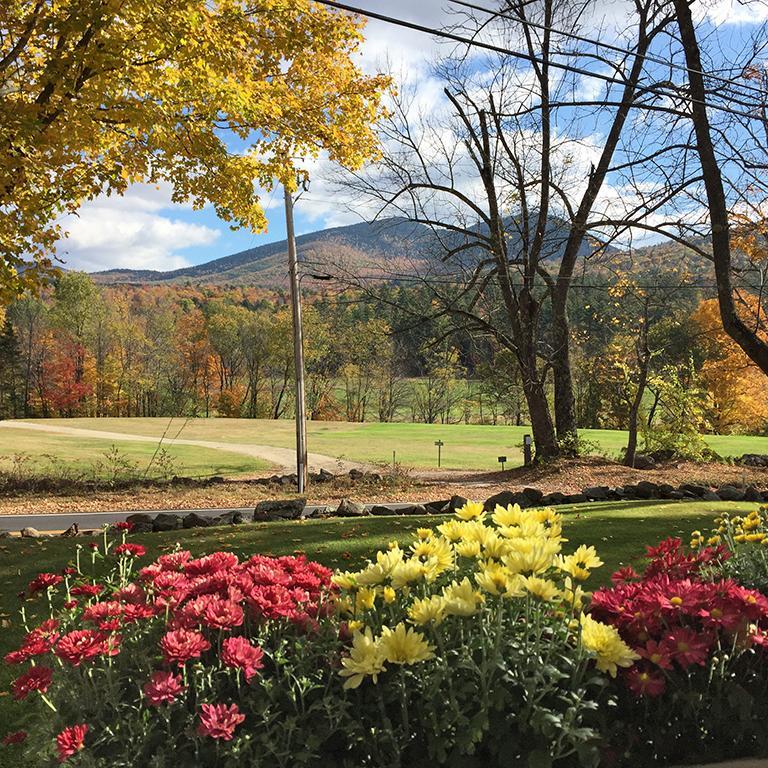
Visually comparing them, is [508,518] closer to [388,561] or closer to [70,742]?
[388,561]

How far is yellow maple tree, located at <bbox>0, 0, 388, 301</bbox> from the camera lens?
282 inches

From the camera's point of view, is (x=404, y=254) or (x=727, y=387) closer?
(x=404, y=254)

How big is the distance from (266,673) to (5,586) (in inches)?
172

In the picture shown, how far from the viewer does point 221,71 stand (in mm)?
8258

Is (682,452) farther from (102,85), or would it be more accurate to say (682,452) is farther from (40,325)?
(40,325)

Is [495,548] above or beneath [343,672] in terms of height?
above

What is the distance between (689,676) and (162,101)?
8772 millimetres

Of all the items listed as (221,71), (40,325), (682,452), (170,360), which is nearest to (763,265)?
(682,452)

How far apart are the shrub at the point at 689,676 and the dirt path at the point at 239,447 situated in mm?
15270

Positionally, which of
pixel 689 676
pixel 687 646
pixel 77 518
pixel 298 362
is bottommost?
pixel 77 518

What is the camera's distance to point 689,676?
2.21 m

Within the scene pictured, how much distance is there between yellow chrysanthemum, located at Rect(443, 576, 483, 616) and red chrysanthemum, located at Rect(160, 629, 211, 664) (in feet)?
2.30

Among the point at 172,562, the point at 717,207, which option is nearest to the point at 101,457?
the point at 717,207

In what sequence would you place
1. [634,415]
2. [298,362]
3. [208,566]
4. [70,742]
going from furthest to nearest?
[634,415] < [298,362] < [208,566] < [70,742]
